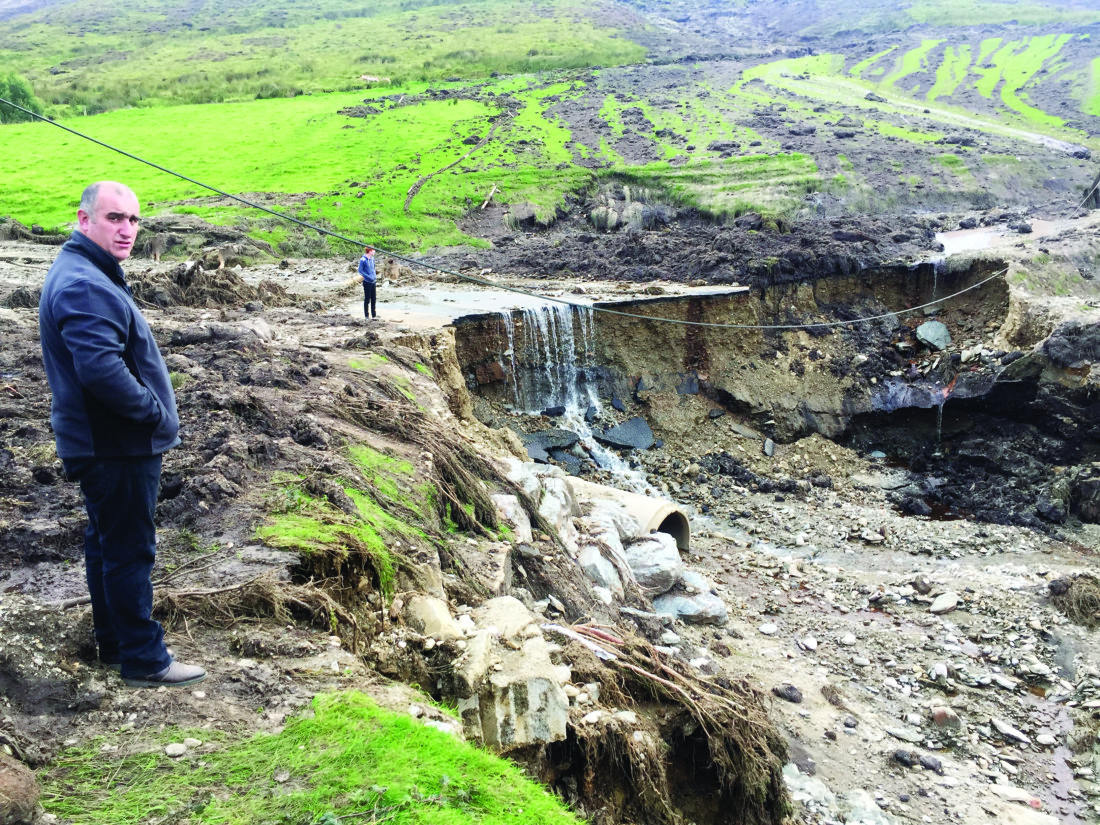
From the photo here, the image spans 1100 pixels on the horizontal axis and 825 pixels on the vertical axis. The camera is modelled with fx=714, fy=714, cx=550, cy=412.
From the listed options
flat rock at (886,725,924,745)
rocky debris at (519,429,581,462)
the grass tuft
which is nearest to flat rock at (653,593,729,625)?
flat rock at (886,725,924,745)

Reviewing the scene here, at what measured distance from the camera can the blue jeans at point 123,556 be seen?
2.93 m

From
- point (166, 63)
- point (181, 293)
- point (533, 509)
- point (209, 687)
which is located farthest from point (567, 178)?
point (166, 63)

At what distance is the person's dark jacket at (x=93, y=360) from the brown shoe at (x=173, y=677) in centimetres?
98

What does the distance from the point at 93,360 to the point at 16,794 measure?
1.50 meters

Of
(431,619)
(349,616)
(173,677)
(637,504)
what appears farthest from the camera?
(637,504)

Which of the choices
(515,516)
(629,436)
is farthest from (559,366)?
(515,516)

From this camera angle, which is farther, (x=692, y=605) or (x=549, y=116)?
(x=549, y=116)

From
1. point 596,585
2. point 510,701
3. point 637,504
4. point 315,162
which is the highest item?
point 315,162

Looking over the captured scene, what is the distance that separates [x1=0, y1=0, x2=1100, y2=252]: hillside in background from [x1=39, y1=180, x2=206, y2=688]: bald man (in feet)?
64.8

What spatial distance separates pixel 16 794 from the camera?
7.46ft

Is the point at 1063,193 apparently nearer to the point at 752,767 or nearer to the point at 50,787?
the point at 752,767

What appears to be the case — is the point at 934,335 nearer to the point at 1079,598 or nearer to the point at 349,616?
the point at 1079,598

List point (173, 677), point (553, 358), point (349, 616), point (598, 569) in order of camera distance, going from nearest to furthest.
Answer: point (173, 677) → point (349, 616) → point (598, 569) → point (553, 358)

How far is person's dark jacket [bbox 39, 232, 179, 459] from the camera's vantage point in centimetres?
279
